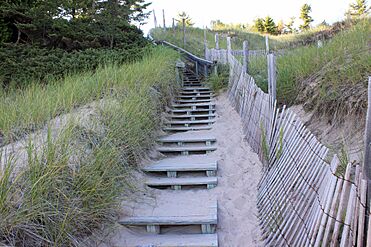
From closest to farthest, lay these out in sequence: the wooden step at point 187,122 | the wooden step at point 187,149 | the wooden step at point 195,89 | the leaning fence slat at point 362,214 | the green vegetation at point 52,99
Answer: the leaning fence slat at point 362,214 → the green vegetation at point 52,99 → the wooden step at point 187,149 → the wooden step at point 187,122 → the wooden step at point 195,89

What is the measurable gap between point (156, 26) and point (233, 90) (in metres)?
19.2

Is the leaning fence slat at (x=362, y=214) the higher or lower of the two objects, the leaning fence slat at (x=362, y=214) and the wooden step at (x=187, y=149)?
the higher

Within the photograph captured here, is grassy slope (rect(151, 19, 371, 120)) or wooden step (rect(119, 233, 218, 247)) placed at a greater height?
grassy slope (rect(151, 19, 371, 120))

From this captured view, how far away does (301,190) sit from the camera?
2.86m

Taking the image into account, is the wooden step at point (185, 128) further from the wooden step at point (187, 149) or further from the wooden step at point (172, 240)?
the wooden step at point (172, 240)

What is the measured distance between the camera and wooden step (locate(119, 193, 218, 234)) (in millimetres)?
3459

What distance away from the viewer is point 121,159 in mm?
Result: 3891

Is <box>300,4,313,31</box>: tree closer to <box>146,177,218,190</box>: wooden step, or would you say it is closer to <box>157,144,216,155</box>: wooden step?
<box>157,144,216,155</box>: wooden step

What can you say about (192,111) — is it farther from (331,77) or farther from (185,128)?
(331,77)

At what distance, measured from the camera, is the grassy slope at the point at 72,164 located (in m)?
2.42

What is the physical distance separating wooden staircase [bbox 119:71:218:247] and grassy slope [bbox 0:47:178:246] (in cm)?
35

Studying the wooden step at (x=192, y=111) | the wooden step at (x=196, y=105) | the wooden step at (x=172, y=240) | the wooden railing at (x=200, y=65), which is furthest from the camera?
the wooden railing at (x=200, y=65)

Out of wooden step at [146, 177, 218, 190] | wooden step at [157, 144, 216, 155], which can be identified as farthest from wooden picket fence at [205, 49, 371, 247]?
wooden step at [157, 144, 216, 155]

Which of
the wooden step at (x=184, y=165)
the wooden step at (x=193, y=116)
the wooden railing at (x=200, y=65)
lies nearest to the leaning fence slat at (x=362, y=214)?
the wooden step at (x=184, y=165)
